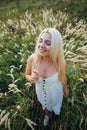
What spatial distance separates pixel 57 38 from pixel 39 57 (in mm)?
337

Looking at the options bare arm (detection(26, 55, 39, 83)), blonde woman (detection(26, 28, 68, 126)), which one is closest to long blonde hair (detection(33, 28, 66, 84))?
blonde woman (detection(26, 28, 68, 126))

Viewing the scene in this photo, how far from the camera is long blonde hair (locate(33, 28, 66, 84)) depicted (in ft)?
13.6

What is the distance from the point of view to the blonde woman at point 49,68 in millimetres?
4176

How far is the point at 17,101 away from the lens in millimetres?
5082

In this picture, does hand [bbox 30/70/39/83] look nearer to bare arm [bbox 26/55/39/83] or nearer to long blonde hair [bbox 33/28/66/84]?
bare arm [bbox 26/55/39/83]

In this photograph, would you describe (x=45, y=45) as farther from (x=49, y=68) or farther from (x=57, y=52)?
(x=49, y=68)

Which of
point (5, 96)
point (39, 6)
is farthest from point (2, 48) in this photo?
point (39, 6)

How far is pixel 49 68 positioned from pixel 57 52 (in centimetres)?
23

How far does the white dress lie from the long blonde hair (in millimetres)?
77

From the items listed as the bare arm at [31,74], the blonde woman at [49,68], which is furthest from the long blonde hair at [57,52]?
the bare arm at [31,74]

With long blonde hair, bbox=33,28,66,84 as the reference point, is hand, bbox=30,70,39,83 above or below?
below

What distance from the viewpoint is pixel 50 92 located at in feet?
14.3

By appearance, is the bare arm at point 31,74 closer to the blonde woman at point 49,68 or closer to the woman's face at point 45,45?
the blonde woman at point 49,68

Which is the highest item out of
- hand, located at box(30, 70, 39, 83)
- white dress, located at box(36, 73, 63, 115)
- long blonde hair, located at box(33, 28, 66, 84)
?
long blonde hair, located at box(33, 28, 66, 84)
